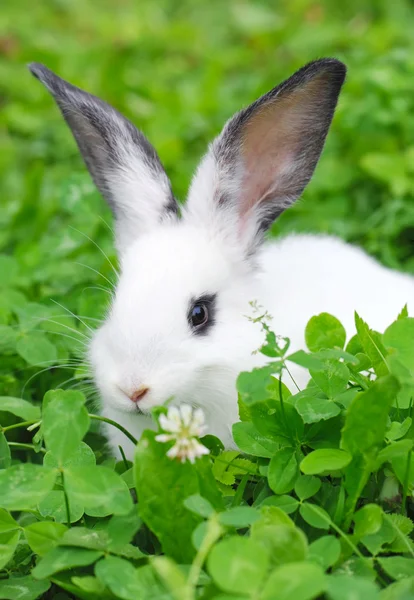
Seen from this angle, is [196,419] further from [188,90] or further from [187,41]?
[187,41]

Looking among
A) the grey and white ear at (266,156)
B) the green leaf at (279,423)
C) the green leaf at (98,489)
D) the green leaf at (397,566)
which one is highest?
the grey and white ear at (266,156)

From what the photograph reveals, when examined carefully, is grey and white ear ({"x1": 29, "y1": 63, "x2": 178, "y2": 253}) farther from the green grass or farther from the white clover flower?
the white clover flower

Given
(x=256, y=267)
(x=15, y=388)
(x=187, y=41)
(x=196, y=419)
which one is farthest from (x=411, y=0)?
(x=196, y=419)

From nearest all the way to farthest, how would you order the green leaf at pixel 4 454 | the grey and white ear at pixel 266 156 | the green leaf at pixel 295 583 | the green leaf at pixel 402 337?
the green leaf at pixel 295 583
the green leaf at pixel 402 337
the green leaf at pixel 4 454
the grey and white ear at pixel 266 156

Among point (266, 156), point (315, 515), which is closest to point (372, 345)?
point (315, 515)

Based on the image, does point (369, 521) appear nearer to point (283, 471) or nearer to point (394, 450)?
point (394, 450)

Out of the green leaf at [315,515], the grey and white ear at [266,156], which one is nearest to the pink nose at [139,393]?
the green leaf at [315,515]

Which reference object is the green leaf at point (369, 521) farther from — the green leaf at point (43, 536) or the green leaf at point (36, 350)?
the green leaf at point (36, 350)

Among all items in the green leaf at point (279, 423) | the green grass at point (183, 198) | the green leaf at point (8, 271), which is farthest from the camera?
the green leaf at point (8, 271)
